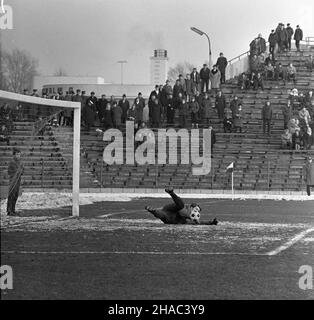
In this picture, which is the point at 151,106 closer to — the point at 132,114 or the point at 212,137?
the point at 132,114

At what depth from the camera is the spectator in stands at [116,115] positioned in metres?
29.9

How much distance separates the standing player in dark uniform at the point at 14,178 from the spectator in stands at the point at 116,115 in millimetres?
14375

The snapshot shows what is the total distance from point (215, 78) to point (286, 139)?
4.25 metres

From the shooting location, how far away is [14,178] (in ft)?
49.5

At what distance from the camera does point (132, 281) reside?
314 inches

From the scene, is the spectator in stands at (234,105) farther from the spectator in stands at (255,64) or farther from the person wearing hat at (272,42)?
the person wearing hat at (272,42)

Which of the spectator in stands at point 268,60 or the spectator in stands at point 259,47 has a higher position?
the spectator in stands at point 259,47

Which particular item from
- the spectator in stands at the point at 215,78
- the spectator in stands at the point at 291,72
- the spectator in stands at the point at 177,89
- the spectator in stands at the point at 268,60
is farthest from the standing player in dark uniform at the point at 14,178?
the spectator in stands at the point at 268,60

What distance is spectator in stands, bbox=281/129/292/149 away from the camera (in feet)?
100

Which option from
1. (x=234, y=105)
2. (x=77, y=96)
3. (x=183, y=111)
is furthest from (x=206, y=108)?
(x=77, y=96)

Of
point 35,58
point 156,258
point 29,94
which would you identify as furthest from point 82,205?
point 35,58

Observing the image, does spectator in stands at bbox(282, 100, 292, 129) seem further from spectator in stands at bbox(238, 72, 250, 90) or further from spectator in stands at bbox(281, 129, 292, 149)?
spectator in stands at bbox(238, 72, 250, 90)
